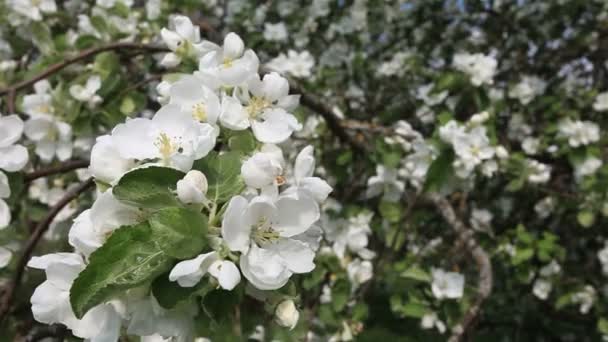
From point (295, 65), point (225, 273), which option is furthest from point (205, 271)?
point (295, 65)

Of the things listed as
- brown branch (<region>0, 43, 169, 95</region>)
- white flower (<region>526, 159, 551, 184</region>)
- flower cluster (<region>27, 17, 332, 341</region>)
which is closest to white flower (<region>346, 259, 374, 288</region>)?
white flower (<region>526, 159, 551, 184</region>)

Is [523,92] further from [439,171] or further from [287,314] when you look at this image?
[287,314]

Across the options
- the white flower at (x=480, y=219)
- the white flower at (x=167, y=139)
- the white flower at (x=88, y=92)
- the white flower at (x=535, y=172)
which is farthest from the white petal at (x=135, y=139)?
the white flower at (x=480, y=219)

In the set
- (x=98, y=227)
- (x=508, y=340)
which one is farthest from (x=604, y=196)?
Answer: (x=98, y=227)

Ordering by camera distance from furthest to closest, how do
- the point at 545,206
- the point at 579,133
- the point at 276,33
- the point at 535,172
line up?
the point at 276,33 → the point at 545,206 → the point at 579,133 → the point at 535,172

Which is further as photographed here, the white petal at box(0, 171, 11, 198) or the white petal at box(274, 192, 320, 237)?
the white petal at box(0, 171, 11, 198)

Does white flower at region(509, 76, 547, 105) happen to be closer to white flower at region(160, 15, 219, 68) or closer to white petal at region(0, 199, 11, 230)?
white flower at region(160, 15, 219, 68)
